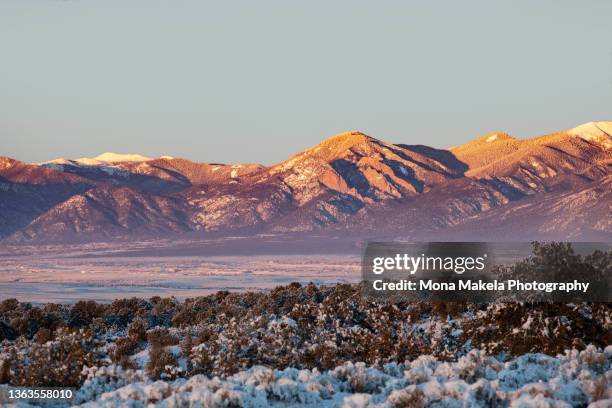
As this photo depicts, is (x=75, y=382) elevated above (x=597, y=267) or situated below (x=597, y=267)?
below

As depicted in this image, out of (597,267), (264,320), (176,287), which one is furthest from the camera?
(176,287)

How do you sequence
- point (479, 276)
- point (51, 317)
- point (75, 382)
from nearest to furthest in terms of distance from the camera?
point (75, 382)
point (479, 276)
point (51, 317)

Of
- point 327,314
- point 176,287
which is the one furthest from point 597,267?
point 176,287

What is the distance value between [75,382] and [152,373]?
1.65 m

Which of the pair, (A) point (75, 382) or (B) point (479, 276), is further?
(B) point (479, 276)

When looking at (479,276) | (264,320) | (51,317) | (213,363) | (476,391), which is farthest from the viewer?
(51,317)

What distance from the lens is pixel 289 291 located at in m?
40.2

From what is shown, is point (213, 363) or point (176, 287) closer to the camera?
point (213, 363)

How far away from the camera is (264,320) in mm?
29344

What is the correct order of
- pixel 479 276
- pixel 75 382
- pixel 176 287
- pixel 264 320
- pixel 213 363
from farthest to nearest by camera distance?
1. pixel 176 287
2. pixel 479 276
3. pixel 264 320
4. pixel 213 363
5. pixel 75 382

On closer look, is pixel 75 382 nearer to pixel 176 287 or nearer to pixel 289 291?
pixel 289 291

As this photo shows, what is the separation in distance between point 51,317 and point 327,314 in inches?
541

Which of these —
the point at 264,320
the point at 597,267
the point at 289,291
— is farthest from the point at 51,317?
the point at 597,267

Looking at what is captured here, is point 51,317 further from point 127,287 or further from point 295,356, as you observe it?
point 127,287
